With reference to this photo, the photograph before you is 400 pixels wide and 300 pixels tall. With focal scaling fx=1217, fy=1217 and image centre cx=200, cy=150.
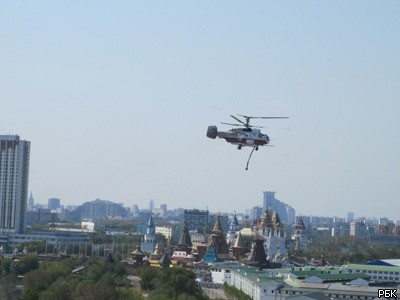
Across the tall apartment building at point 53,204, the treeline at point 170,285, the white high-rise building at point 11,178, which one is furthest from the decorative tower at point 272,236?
the tall apartment building at point 53,204

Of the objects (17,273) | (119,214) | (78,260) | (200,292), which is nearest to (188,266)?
(78,260)

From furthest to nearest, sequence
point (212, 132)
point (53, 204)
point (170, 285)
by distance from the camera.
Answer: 1. point (53, 204)
2. point (170, 285)
3. point (212, 132)

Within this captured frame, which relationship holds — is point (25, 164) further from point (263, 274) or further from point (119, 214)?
point (119, 214)

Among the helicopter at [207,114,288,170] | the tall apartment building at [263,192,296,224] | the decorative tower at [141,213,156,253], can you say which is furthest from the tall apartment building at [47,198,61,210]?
the helicopter at [207,114,288,170]

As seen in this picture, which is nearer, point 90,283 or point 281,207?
point 90,283

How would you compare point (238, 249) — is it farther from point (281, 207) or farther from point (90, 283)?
point (281, 207)

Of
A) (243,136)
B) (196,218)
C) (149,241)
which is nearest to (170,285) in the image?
(243,136)

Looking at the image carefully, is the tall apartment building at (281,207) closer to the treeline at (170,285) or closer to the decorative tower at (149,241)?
the decorative tower at (149,241)

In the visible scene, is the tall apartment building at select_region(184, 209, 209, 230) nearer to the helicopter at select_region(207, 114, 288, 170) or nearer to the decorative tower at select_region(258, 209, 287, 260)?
the decorative tower at select_region(258, 209, 287, 260)

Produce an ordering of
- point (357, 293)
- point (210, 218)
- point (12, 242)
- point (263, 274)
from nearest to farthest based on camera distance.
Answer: point (357, 293)
point (263, 274)
point (12, 242)
point (210, 218)
